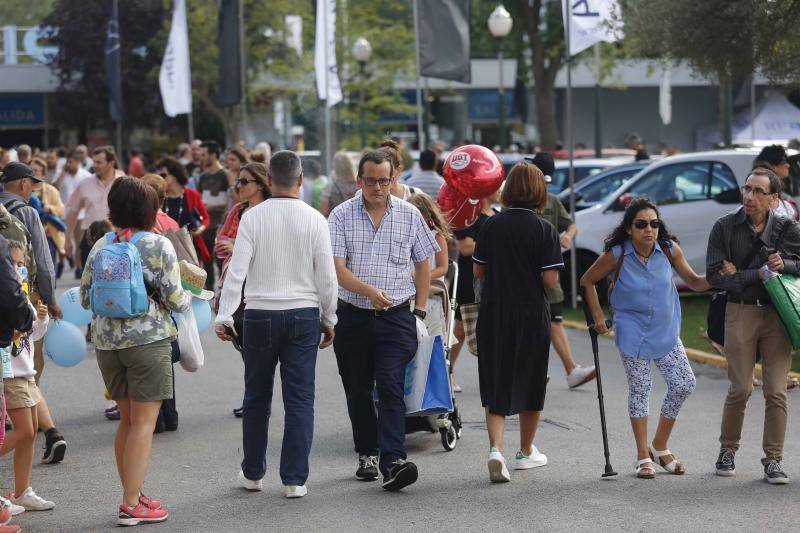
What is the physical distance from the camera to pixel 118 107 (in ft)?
103

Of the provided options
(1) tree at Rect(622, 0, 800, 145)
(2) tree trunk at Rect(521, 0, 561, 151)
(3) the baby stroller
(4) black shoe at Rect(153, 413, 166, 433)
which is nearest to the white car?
(1) tree at Rect(622, 0, 800, 145)

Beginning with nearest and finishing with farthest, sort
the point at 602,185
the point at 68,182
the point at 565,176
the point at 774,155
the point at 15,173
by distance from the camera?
the point at 15,173 < the point at 774,155 < the point at 602,185 < the point at 565,176 < the point at 68,182

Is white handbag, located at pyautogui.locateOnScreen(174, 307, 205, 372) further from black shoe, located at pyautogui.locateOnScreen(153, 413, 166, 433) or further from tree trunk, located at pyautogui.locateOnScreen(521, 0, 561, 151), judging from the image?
tree trunk, located at pyautogui.locateOnScreen(521, 0, 561, 151)

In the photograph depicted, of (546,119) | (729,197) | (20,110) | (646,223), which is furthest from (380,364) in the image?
(20,110)

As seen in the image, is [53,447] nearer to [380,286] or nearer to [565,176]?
[380,286]

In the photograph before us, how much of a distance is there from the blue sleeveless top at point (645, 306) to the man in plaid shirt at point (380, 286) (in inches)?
45.2

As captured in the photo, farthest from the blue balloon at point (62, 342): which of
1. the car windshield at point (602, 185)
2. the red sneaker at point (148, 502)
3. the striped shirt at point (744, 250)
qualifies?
the car windshield at point (602, 185)

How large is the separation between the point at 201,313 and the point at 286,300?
229 cm

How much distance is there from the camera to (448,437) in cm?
854

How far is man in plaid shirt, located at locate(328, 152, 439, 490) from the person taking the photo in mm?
7469

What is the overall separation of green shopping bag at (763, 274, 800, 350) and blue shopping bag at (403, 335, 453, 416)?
1.91 metres

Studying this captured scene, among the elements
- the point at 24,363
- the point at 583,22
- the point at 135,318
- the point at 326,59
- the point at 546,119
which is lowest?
the point at 24,363

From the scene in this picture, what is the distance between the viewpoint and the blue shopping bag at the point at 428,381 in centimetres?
767

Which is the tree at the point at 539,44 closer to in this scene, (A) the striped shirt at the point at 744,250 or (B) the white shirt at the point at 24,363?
(A) the striped shirt at the point at 744,250
